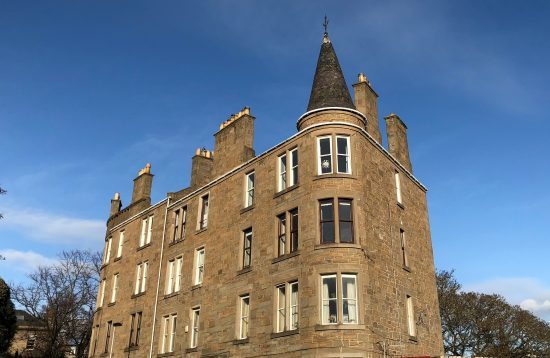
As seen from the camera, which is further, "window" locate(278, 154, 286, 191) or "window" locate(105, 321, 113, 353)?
"window" locate(105, 321, 113, 353)

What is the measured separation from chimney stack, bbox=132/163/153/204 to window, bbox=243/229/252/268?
48.2 feet

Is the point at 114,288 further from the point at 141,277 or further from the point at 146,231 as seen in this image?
the point at 146,231

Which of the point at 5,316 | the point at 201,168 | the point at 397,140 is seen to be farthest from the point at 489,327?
the point at 5,316

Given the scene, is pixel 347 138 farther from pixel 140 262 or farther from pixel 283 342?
pixel 140 262

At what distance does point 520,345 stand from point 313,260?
1474 inches

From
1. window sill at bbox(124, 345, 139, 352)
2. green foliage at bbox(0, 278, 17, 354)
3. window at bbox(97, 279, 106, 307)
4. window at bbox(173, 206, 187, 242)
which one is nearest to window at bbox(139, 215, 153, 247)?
window at bbox(173, 206, 187, 242)

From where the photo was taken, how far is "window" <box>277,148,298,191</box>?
24781 mm

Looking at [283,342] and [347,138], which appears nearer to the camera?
[283,342]

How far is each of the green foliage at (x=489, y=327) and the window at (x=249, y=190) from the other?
3152 centimetres

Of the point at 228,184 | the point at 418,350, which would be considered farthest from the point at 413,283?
the point at 228,184

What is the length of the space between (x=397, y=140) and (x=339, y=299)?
12.9 m

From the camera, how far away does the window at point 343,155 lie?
23328 millimetres

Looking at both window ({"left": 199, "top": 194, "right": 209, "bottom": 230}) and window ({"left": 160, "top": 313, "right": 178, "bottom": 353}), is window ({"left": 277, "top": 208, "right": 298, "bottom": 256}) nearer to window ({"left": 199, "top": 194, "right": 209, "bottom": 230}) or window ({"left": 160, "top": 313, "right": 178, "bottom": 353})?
window ({"left": 199, "top": 194, "right": 209, "bottom": 230})

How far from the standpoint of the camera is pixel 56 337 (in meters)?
48.1
